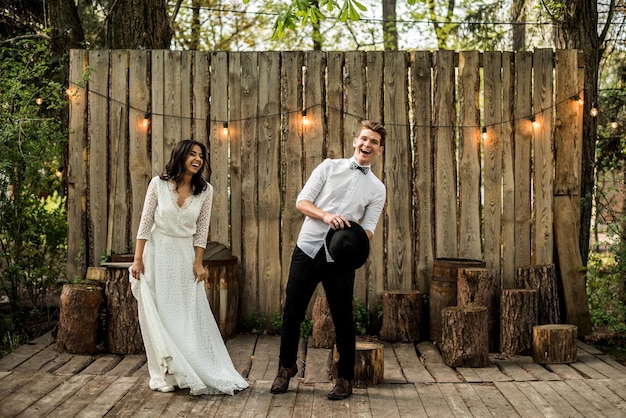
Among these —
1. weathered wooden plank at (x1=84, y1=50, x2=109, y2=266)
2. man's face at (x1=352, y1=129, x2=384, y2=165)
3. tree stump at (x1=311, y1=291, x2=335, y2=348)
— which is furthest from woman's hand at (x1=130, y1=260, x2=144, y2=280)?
weathered wooden plank at (x1=84, y1=50, x2=109, y2=266)

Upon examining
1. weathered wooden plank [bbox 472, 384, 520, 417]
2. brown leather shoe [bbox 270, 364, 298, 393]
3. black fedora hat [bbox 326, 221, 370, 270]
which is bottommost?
weathered wooden plank [bbox 472, 384, 520, 417]

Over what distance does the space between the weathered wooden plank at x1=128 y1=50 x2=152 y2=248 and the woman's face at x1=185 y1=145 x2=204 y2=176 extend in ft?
6.44

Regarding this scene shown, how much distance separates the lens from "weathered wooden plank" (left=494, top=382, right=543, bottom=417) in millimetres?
4516

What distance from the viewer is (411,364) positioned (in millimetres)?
5789

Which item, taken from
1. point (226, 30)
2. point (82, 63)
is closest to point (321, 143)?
point (82, 63)

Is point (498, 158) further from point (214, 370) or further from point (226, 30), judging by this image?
point (226, 30)

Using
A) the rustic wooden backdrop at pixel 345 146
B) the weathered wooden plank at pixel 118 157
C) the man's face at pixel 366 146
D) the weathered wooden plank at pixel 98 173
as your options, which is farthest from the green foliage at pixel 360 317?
the weathered wooden plank at pixel 98 173

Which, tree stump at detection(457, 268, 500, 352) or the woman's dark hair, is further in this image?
tree stump at detection(457, 268, 500, 352)

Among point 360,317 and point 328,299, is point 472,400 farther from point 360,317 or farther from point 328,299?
point 360,317

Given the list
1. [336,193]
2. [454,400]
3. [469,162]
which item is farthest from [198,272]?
[469,162]

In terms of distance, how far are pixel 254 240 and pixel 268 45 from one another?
10.2m

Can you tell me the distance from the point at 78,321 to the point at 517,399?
346cm

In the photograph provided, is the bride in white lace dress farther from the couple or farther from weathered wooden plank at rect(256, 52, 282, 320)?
weathered wooden plank at rect(256, 52, 282, 320)

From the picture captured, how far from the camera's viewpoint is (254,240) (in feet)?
22.8
